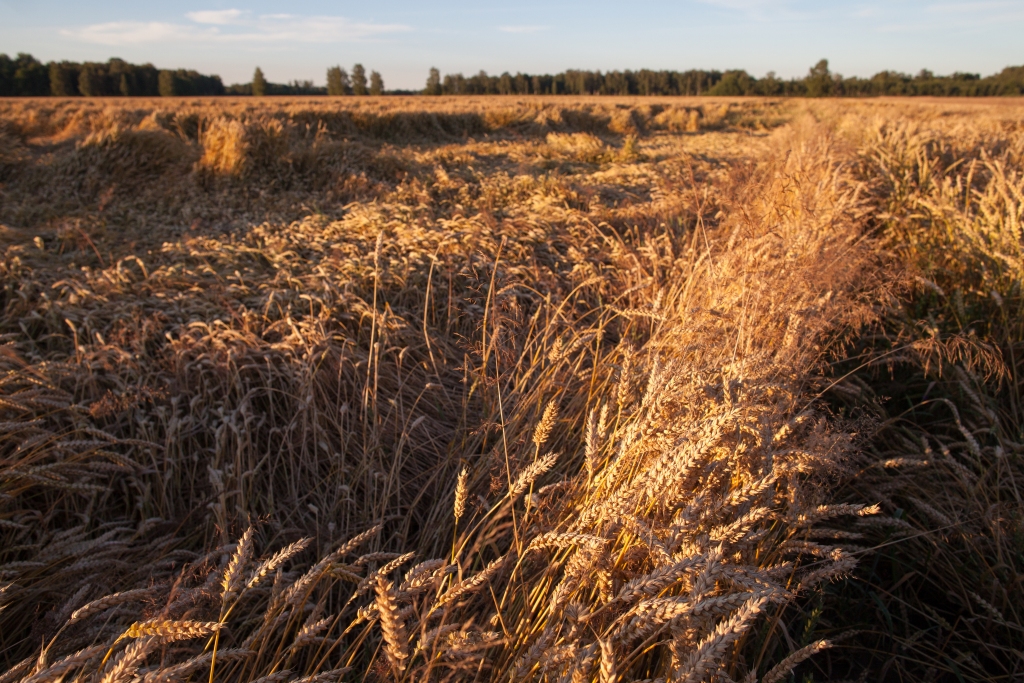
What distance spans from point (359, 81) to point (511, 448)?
5712cm

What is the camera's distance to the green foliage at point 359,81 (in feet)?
164

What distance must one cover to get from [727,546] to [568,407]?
3.40 ft

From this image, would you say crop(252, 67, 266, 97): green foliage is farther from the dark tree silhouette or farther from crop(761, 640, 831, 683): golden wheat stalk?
crop(761, 640, 831, 683): golden wheat stalk

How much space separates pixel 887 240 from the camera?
164 inches

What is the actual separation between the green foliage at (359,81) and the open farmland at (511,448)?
5108 cm

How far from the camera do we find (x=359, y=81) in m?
51.1

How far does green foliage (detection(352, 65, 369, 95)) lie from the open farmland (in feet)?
168

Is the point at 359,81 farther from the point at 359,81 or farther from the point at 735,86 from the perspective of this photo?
the point at 735,86

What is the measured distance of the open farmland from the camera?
1187mm

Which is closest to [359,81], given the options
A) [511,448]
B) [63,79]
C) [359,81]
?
[359,81]

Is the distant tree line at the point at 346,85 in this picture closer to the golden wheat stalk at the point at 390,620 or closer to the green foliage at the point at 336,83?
the green foliage at the point at 336,83

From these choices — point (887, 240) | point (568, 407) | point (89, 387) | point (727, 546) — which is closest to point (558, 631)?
point (727, 546)

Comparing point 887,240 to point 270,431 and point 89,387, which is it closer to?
point 270,431

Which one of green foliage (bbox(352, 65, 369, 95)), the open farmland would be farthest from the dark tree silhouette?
the open farmland
